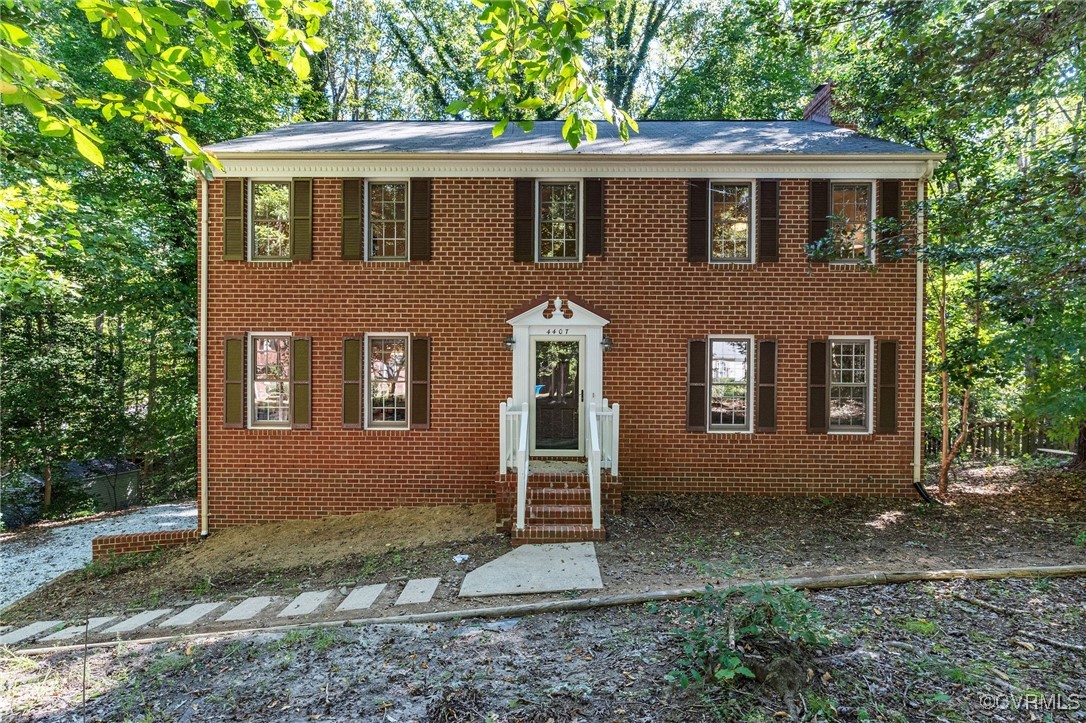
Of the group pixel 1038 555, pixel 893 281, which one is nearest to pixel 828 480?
pixel 1038 555

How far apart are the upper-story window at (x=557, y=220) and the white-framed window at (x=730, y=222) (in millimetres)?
2148

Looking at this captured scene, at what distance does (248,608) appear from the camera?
4922 mm

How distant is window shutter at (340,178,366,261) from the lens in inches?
298

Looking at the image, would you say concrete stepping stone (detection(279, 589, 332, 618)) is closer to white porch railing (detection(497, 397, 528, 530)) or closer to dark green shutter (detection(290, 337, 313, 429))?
white porch railing (detection(497, 397, 528, 530))

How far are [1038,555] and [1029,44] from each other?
225 inches

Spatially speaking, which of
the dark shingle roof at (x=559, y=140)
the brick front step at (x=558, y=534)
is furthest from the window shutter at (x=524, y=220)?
the brick front step at (x=558, y=534)

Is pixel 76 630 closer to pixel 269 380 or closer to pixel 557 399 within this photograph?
pixel 269 380

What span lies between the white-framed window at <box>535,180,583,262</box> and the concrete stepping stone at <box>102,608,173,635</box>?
6335 millimetres

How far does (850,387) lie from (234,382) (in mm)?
9527

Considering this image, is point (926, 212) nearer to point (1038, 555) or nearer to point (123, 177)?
point (1038, 555)

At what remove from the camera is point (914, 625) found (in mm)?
3588

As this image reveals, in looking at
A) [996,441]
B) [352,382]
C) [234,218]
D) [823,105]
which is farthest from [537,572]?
[996,441]

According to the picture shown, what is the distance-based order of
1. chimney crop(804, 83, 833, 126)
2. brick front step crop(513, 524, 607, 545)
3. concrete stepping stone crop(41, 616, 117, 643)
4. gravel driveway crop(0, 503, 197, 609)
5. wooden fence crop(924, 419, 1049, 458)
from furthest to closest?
wooden fence crop(924, 419, 1049, 458)
chimney crop(804, 83, 833, 126)
gravel driveway crop(0, 503, 197, 609)
brick front step crop(513, 524, 607, 545)
concrete stepping stone crop(41, 616, 117, 643)

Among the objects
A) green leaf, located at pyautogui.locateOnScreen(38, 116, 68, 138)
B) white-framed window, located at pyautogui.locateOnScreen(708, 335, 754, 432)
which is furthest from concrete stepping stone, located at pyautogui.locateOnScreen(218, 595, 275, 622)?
white-framed window, located at pyautogui.locateOnScreen(708, 335, 754, 432)
